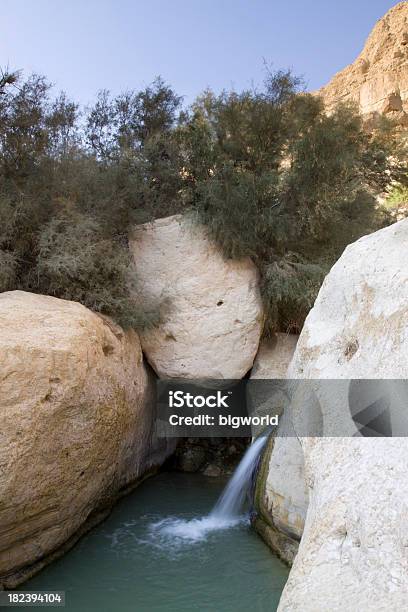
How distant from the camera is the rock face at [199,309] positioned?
7.86 metres

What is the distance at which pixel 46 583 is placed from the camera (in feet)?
18.1

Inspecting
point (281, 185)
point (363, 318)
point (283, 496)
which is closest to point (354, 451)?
point (363, 318)

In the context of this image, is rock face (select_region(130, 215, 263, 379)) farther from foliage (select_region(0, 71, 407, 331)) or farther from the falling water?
the falling water

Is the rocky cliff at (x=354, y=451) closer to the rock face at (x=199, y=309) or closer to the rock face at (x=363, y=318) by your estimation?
the rock face at (x=363, y=318)

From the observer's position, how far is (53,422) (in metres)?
5.39

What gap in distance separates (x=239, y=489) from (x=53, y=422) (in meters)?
3.13

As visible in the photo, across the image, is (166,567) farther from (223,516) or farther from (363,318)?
(363,318)

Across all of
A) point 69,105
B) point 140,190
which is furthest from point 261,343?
point 69,105

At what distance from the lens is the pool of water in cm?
519

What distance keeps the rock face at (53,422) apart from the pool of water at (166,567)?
381 mm

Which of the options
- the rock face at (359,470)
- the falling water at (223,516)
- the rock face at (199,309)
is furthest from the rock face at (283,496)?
the rock face at (199,309)

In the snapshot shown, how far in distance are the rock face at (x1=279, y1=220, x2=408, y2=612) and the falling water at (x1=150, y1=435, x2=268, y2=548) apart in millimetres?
2812

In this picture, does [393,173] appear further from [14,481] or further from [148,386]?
[14,481]

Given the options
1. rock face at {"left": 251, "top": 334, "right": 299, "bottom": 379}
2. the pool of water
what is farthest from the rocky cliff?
rock face at {"left": 251, "top": 334, "right": 299, "bottom": 379}
